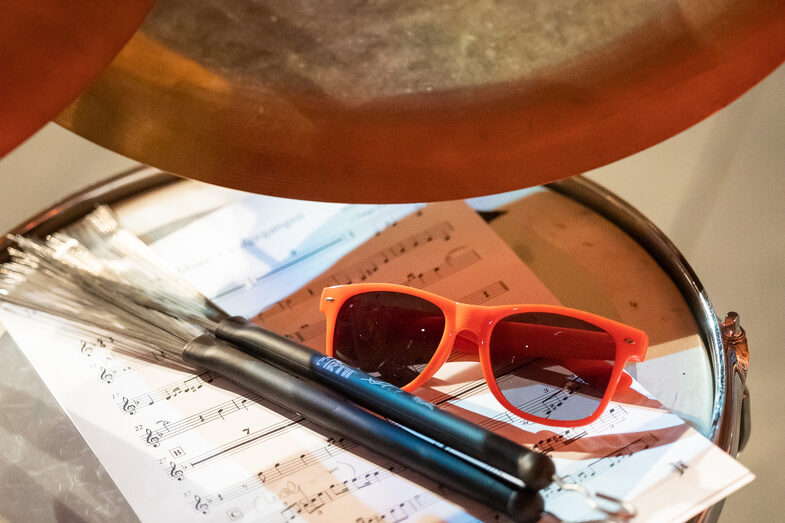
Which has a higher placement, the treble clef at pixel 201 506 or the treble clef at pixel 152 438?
the treble clef at pixel 152 438

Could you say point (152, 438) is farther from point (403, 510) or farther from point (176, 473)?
point (403, 510)

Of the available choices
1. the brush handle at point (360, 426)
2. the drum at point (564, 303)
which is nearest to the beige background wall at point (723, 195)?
the drum at point (564, 303)

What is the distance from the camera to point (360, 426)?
1.53 ft

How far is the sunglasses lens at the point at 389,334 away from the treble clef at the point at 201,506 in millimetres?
130

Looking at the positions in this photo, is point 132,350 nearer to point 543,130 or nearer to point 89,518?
point 89,518

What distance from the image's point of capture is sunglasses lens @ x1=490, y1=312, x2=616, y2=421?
0.52m

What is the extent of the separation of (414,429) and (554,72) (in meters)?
0.21

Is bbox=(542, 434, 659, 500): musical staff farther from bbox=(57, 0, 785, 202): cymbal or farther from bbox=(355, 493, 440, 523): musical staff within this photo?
bbox=(57, 0, 785, 202): cymbal

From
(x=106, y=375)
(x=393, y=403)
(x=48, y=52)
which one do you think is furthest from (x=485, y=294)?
(x=48, y=52)

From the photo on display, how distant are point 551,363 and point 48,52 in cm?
38

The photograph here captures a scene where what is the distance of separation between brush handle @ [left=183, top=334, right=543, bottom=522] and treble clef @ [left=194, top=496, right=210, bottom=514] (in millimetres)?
72

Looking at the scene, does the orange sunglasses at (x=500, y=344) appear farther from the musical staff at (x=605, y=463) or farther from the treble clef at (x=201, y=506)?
the treble clef at (x=201, y=506)

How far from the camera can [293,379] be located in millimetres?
498

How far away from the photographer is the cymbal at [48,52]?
0.24m
